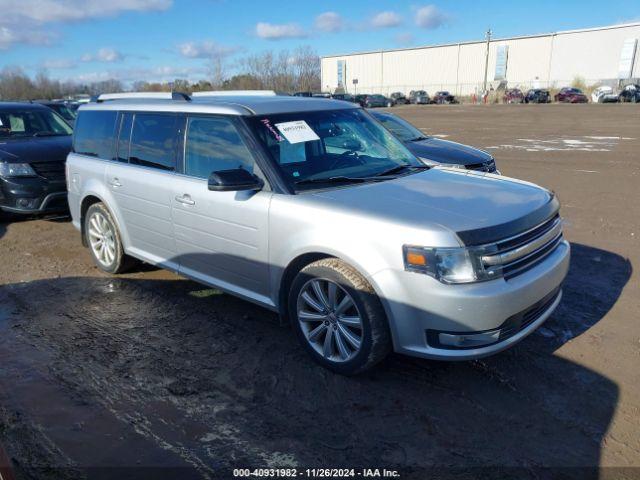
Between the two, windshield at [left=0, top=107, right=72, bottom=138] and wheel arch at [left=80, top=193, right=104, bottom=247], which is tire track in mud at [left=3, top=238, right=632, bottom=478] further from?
windshield at [left=0, top=107, right=72, bottom=138]

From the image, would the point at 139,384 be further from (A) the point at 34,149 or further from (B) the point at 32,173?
(A) the point at 34,149

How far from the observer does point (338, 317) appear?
3.59 meters

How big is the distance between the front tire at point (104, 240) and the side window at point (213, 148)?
5.15ft

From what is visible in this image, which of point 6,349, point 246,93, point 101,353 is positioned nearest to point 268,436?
point 101,353

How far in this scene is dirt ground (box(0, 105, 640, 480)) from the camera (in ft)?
9.41

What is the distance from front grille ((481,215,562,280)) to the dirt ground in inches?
31.0

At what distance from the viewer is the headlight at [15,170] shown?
770cm

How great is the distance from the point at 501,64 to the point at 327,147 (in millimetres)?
78423

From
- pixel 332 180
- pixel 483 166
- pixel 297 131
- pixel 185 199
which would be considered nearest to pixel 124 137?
pixel 185 199

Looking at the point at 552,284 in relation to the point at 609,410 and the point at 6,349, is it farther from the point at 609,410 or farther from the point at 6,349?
the point at 6,349

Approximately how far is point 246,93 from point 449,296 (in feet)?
10.9

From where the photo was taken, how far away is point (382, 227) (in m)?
3.25

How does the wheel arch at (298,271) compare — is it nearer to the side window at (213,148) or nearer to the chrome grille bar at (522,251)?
the chrome grille bar at (522,251)

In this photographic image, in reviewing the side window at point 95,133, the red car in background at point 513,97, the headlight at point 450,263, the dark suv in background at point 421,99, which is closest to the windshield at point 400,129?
the side window at point 95,133
